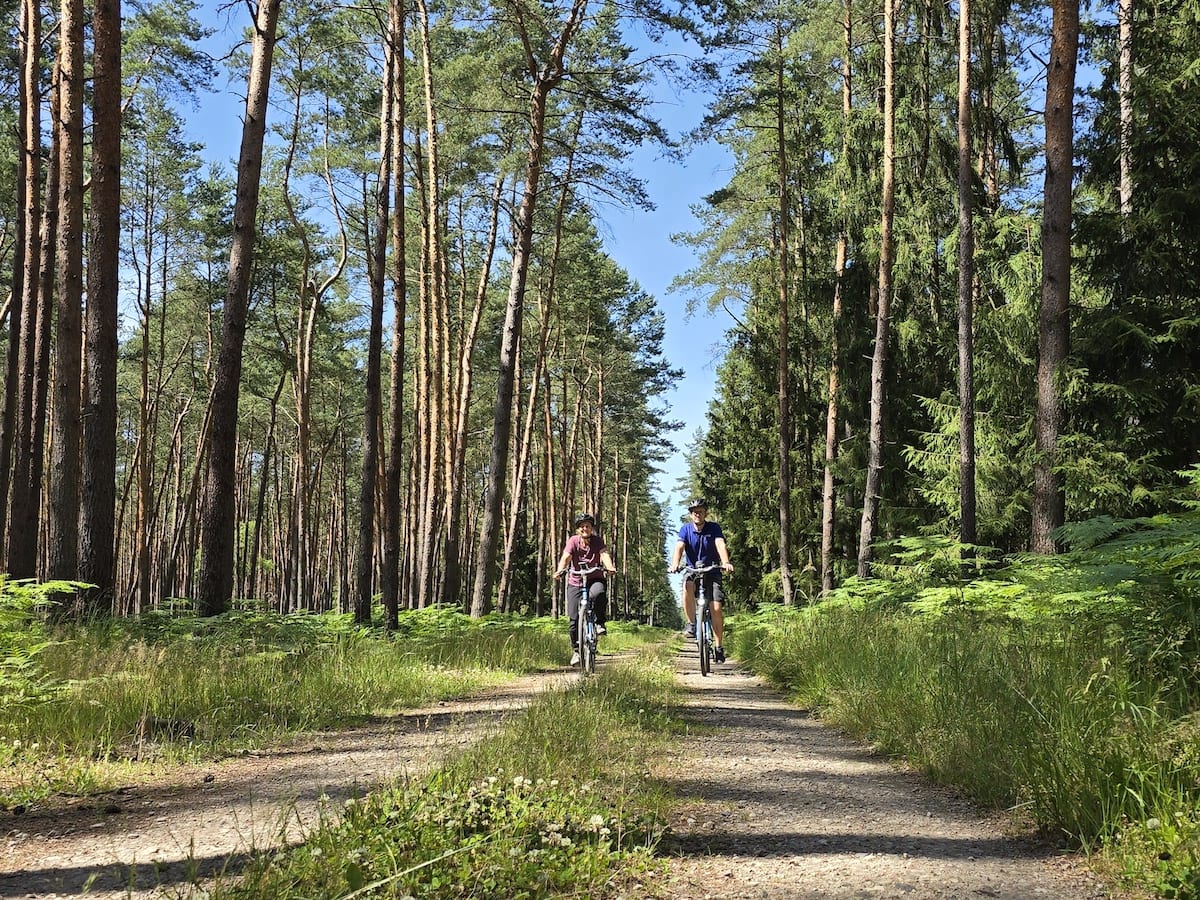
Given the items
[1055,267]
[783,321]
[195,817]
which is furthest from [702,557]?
[783,321]

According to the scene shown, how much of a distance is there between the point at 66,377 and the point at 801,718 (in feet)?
31.4

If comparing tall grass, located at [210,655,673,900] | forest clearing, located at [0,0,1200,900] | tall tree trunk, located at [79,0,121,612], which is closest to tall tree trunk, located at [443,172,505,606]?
forest clearing, located at [0,0,1200,900]

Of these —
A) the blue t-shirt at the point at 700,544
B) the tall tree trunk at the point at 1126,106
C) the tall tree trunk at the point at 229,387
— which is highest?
the tall tree trunk at the point at 1126,106

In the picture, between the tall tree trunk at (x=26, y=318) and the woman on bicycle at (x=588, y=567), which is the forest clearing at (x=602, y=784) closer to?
the woman on bicycle at (x=588, y=567)

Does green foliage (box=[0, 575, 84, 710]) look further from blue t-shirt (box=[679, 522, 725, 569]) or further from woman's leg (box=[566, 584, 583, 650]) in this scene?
blue t-shirt (box=[679, 522, 725, 569])

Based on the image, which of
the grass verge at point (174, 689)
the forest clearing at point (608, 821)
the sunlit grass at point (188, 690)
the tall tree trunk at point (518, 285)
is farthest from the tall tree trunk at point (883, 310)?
the forest clearing at point (608, 821)

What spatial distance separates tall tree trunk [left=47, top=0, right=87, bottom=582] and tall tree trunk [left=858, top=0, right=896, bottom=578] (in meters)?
12.4

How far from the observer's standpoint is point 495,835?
293 cm

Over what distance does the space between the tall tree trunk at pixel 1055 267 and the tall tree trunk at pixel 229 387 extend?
9.84 metres

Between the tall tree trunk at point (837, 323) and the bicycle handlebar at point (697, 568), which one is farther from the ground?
the tall tree trunk at point (837, 323)

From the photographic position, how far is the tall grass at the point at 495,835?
8.42 feet

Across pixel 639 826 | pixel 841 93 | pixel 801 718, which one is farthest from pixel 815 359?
pixel 639 826

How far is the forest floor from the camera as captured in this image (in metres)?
2.93

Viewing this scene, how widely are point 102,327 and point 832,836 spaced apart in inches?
353
